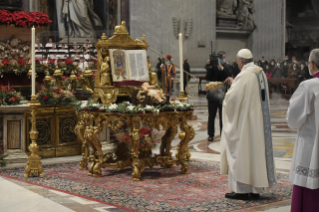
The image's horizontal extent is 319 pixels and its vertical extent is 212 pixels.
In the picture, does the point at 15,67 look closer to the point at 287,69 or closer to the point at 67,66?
the point at 67,66

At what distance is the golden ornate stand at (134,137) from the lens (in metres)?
6.45

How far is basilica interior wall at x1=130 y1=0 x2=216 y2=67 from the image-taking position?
21.0m

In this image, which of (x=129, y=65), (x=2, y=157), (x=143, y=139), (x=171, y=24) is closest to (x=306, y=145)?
(x=143, y=139)

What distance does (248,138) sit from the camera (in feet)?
17.3

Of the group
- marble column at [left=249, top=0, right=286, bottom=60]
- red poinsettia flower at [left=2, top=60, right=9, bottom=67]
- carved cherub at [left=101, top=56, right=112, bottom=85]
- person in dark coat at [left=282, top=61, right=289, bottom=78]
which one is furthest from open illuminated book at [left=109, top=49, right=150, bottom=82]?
marble column at [left=249, top=0, right=286, bottom=60]

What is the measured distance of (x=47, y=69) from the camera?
354 inches

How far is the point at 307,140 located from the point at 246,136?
3.43 ft

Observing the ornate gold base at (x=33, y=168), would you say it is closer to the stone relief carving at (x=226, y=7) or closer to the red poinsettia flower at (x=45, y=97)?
the red poinsettia flower at (x=45, y=97)

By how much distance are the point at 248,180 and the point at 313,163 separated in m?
1.11

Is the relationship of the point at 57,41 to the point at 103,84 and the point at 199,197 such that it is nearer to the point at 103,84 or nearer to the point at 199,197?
the point at 103,84

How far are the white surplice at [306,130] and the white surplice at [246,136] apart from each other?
0.91 metres

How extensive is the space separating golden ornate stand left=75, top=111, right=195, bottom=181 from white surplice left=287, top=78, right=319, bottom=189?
2503mm

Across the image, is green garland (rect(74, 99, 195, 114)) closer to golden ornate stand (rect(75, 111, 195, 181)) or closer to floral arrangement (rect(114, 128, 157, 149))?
golden ornate stand (rect(75, 111, 195, 181))

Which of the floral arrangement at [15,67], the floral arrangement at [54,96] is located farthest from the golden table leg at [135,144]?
the floral arrangement at [15,67]
